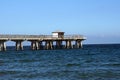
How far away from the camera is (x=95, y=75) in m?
30.6

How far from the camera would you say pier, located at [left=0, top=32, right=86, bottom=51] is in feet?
237

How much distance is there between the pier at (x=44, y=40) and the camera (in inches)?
2844

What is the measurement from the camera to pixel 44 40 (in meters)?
76.3

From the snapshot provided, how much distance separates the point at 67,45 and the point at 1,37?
49.7ft

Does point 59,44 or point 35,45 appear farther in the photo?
point 59,44

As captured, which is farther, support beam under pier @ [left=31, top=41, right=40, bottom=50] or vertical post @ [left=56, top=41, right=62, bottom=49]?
vertical post @ [left=56, top=41, right=62, bottom=49]

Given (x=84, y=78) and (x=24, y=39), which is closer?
(x=84, y=78)

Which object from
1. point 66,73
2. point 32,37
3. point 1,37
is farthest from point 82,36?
point 66,73

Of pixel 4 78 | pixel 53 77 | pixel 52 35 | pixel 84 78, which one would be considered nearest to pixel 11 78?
pixel 4 78

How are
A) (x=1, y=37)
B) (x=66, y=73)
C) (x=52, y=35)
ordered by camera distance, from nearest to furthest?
(x=66, y=73) < (x=1, y=37) < (x=52, y=35)

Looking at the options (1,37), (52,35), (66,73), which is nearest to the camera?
(66,73)

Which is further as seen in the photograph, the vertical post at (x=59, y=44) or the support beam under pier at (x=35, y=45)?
the vertical post at (x=59, y=44)

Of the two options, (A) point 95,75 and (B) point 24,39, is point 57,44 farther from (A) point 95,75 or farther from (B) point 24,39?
(A) point 95,75

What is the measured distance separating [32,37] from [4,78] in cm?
4564
